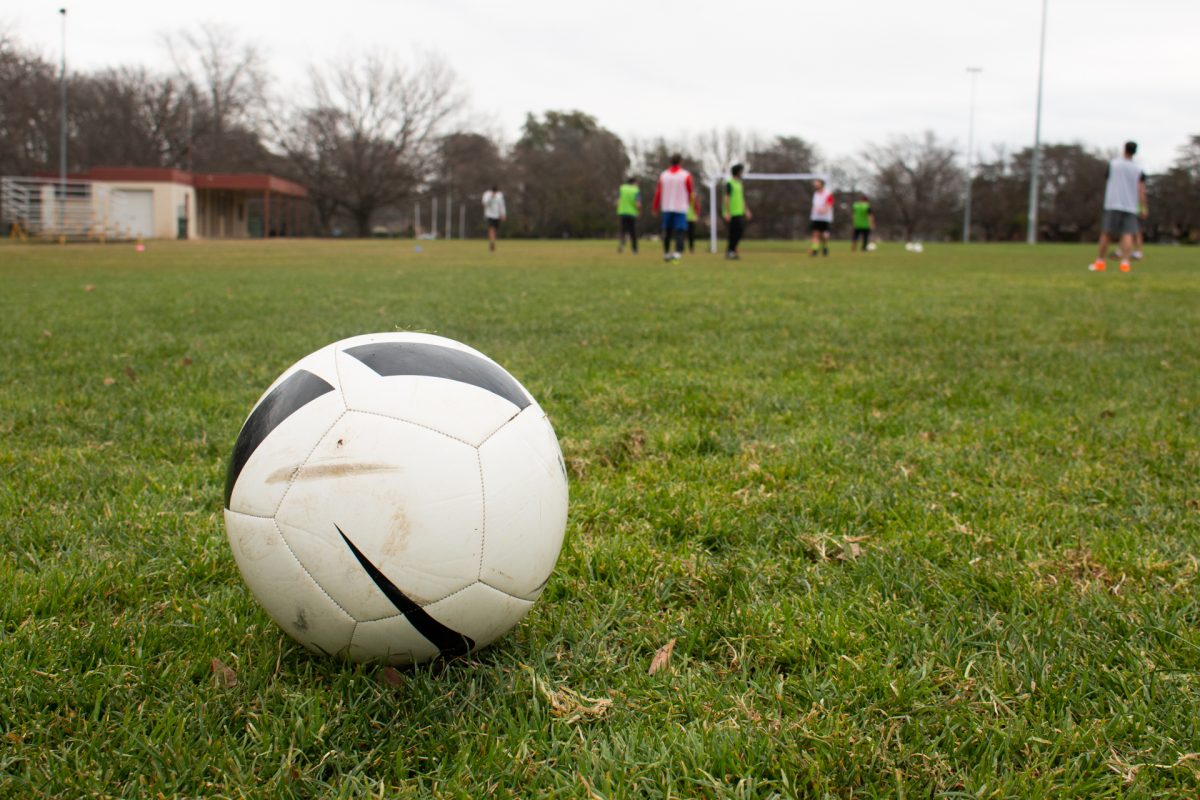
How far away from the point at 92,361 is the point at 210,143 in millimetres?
70558

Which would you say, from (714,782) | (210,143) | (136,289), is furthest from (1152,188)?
(714,782)

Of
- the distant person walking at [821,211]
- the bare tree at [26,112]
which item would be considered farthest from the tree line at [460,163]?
the distant person walking at [821,211]

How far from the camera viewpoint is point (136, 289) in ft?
39.5

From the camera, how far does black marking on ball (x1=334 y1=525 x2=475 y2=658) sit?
192 centimetres

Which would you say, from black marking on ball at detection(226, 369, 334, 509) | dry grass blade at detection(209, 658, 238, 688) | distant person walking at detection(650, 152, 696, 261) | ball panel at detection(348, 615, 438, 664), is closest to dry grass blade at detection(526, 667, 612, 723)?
ball panel at detection(348, 615, 438, 664)

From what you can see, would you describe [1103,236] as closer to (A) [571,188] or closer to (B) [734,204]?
(B) [734,204]

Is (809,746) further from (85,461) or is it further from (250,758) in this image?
(85,461)

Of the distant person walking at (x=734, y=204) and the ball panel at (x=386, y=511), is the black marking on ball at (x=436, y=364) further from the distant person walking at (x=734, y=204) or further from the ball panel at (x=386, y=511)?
the distant person walking at (x=734, y=204)

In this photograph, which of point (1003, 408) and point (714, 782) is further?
point (1003, 408)

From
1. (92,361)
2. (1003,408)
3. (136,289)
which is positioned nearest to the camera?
(1003,408)

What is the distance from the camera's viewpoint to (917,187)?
82.8 metres

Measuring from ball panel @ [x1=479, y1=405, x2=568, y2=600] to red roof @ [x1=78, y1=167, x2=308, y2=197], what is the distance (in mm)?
50410

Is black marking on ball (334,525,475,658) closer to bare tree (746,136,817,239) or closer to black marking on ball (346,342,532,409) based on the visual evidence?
black marking on ball (346,342,532,409)

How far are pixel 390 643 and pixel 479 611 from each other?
0.21 m
